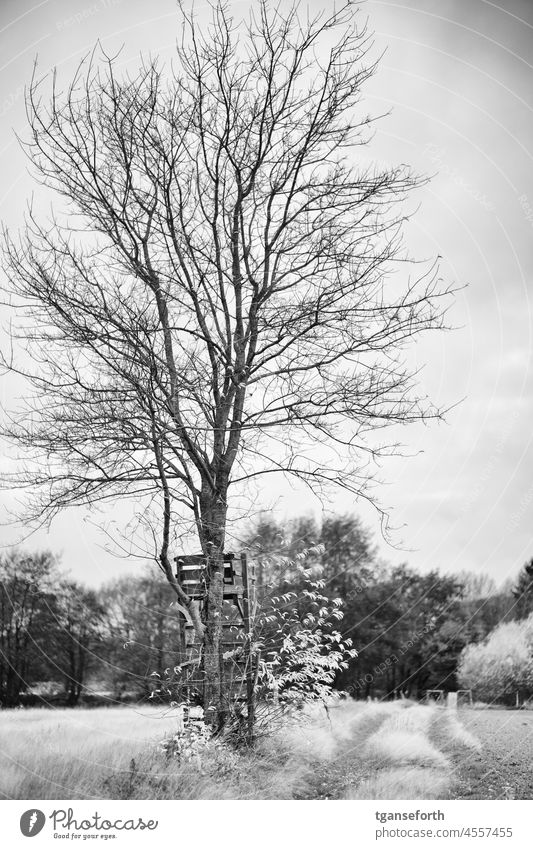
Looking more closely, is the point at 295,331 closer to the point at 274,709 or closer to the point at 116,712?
the point at 274,709

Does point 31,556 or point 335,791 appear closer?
point 335,791

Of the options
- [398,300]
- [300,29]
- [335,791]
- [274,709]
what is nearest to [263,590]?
[274,709]

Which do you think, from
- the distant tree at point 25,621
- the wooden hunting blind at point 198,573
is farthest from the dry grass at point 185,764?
the wooden hunting blind at point 198,573

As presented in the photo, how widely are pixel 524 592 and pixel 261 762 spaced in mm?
6100

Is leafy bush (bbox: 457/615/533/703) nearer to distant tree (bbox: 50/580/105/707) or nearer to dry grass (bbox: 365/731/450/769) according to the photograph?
dry grass (bbox: 365/731/450/769)

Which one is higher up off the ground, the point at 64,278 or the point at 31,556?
the point at 64,278

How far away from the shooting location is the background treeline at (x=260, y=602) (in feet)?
29.0

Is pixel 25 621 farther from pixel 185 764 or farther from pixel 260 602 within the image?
pixel 185 764

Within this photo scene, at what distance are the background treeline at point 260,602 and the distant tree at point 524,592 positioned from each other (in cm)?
3

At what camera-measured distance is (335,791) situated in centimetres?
670
